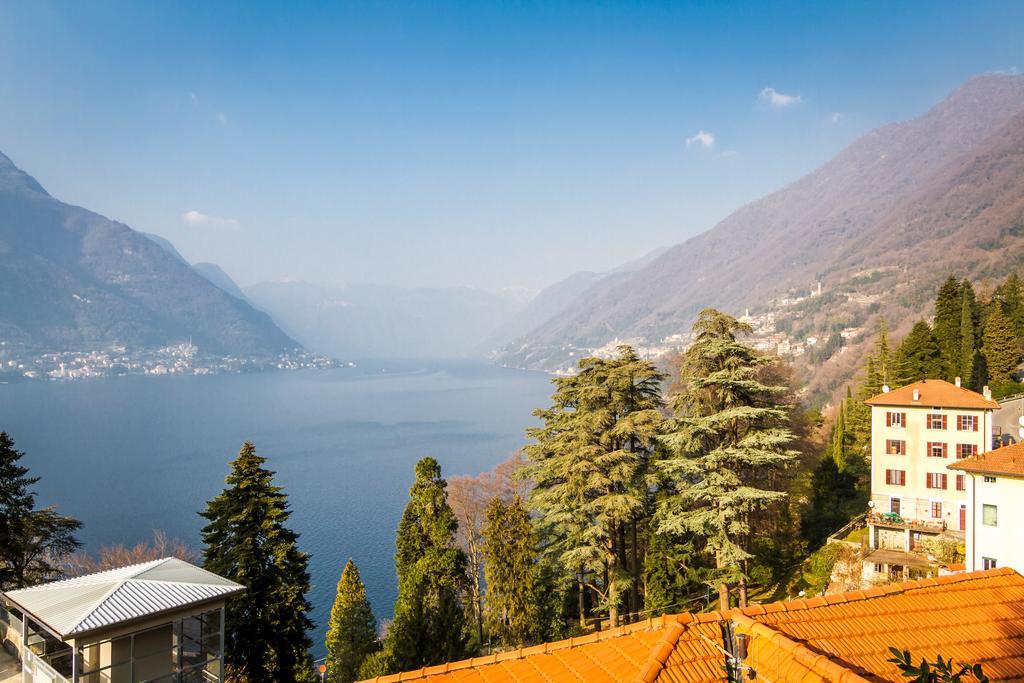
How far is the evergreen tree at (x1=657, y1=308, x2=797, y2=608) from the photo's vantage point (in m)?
16.5

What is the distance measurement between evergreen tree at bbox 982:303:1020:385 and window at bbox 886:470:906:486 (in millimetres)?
16926

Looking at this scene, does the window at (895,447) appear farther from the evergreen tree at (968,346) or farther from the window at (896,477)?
the evergreen tree at (968,346)

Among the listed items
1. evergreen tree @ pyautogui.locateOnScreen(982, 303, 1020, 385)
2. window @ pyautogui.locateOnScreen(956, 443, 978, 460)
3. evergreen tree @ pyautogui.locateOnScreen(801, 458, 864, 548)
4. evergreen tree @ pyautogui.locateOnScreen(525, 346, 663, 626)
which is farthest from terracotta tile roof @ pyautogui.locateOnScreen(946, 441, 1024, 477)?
evergreen tree @ pyautogui.locateOnScreen(982, 303, 1020, 385)

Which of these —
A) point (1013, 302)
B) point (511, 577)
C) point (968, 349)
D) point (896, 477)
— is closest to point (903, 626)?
point (511, 577)

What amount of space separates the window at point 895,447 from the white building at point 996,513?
1384cm

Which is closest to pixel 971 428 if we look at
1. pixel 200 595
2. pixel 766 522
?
pixel 766 522

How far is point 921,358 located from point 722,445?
24970mm

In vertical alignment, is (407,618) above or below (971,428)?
below

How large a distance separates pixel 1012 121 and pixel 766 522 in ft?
782

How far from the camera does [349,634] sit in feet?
69.0

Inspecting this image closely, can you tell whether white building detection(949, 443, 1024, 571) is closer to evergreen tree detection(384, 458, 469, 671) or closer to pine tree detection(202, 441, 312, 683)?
evergreen tree detection(384, 458, 469, 671)

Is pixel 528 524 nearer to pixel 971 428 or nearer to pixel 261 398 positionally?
pixel 971 428

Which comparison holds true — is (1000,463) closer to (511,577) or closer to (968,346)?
(511,577)

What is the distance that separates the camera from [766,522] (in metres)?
24.5
